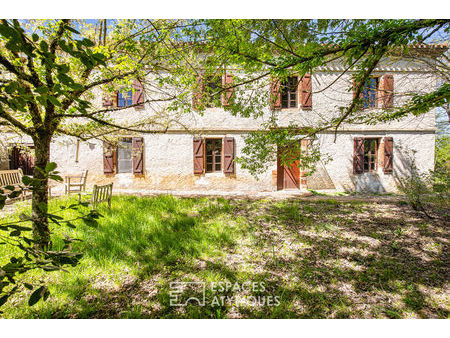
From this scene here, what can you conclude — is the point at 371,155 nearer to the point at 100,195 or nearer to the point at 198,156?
the point at 198,156

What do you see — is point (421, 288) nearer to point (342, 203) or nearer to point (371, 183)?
point (342, 203)

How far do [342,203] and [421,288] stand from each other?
12.5 feet

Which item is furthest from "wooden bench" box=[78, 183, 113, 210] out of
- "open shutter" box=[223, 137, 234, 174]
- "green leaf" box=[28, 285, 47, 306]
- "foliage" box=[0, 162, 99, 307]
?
"open shutter" box=[223, 137, 234, 174]

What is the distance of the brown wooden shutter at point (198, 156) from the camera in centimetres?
787

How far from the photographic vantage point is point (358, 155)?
796 centimetres

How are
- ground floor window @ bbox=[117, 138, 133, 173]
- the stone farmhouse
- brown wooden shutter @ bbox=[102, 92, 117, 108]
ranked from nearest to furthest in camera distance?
brown wooden shutter @ bbox=[102, 92, 117, 108] → the stone farmhouse → ground floor window @ bbox=[117, 138, 133, 173]

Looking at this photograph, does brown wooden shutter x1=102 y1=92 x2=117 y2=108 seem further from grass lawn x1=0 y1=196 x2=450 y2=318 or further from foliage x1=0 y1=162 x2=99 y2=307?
foliage x1=0 y1=162 x2=99 y2=307

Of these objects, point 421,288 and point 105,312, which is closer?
point 105,312

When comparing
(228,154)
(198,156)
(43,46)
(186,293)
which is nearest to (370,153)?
(228,154)

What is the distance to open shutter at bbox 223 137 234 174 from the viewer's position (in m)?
7.86

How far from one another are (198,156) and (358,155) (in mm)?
6778

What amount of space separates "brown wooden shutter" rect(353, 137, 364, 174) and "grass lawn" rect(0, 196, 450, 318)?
3.65m

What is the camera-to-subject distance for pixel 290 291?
7.41ft

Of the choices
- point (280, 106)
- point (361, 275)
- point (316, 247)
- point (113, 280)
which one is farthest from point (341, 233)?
point (280, 106)
